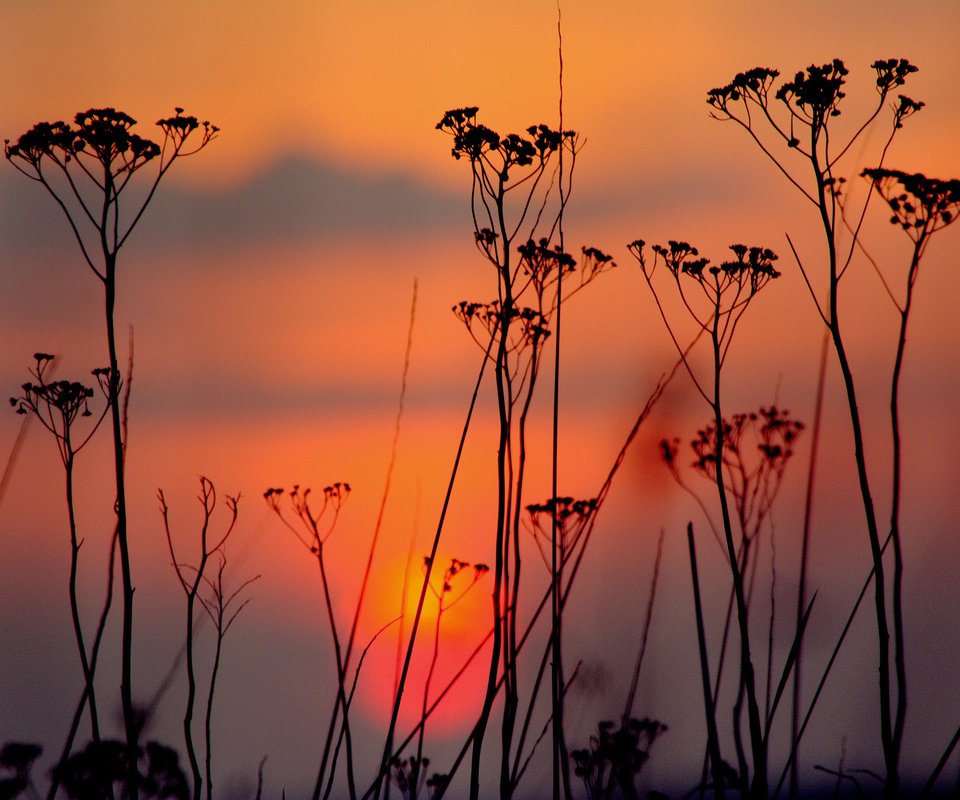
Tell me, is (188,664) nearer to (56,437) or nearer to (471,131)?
(56,437)

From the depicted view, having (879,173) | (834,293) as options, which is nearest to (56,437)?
(834,293)

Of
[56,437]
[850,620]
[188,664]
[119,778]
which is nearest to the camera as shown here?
[850,620]

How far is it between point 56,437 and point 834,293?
9.77 ft

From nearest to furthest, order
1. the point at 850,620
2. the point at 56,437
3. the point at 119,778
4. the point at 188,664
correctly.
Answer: the point at 850,620 → the point at 188,664 → the point at 56,437 → the point at 119,778

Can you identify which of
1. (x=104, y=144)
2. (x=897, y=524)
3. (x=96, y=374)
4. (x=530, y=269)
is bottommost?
(x=897, y=524)

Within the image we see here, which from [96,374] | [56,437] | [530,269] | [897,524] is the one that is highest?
[530,269]

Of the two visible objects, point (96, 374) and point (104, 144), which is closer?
point (104, 144)

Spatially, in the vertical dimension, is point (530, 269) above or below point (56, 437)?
above

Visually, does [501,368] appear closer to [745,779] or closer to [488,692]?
[488,692]

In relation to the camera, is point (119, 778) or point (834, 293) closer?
point (834, 293)

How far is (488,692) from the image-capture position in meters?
3.24

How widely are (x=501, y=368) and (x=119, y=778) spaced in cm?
297

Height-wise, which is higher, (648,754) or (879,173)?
(879,173)

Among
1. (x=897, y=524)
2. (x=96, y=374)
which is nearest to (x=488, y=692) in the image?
(x=897, y=524)
